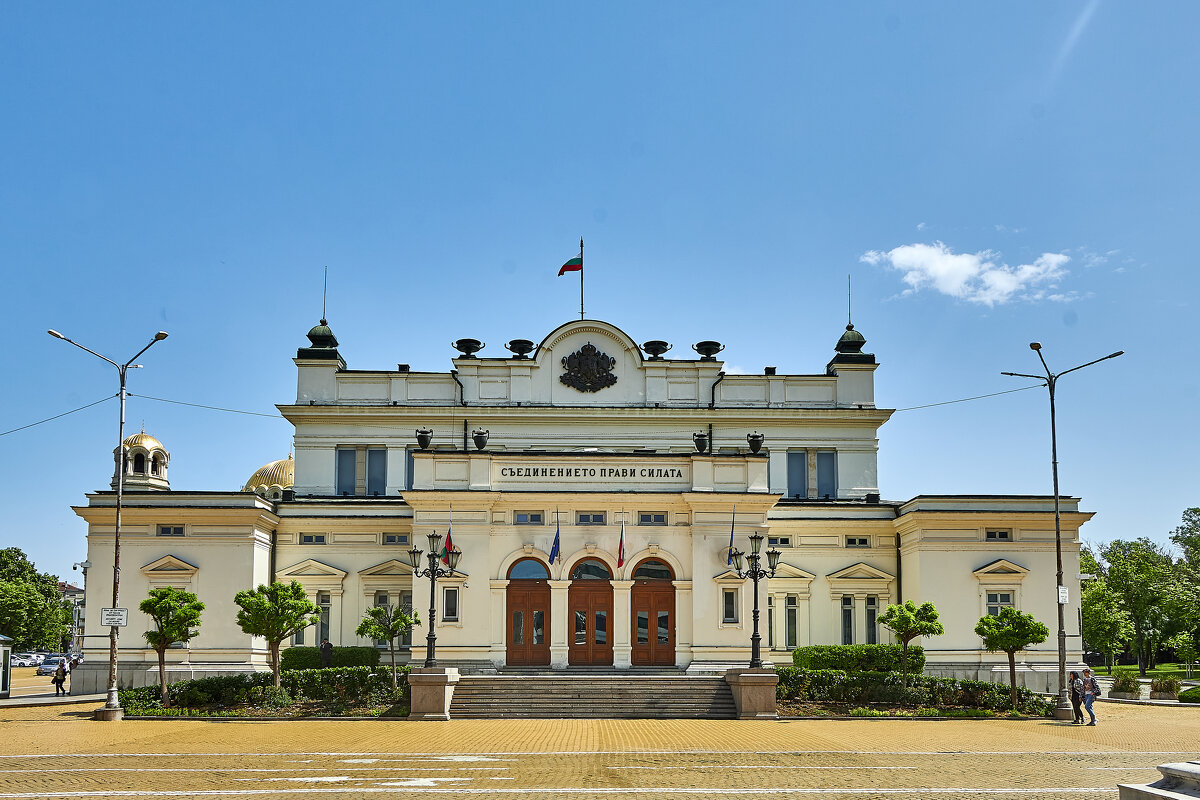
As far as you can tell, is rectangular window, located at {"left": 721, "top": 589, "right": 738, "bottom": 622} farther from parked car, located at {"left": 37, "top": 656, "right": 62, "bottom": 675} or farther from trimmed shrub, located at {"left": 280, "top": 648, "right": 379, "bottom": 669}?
parked car, located at {"left": 37, "top": 656, "right": 62, "bottom": 675}

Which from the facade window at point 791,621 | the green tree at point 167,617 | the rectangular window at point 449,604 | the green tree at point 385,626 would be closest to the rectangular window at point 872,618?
the facade window at point 791,621

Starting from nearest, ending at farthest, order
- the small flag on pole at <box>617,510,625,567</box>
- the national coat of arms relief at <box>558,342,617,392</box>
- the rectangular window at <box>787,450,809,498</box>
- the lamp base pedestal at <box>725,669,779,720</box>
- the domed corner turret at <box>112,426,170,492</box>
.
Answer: the lamp base pedestal at <box>725,669,779,720</box>
the small flag on pole at <box>617,510,625,567</box>
the national coat of arms relief at <box>558,342,617,392</box>
the rectangular window at <box>787,450,809,498</box>
the domed corner turret at <box>112,426,170,492</box>

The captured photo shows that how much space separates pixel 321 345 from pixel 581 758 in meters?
32.7

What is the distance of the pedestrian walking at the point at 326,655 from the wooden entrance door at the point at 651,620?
1161 cm

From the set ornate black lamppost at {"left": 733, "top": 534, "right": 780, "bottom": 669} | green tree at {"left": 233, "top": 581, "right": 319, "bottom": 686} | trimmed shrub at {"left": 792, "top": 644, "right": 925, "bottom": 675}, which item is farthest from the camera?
trimmed shrub at {"left": 792, "top": 644, "right": 925, "bottom": 675}

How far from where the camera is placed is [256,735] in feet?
91.7

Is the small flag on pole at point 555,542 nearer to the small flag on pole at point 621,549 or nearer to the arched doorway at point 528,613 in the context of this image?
the arched doorway at point 528,613

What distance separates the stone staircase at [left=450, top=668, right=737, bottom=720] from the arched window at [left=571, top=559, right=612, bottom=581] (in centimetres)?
463

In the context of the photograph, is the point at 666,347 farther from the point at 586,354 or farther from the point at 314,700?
the point at 314,700

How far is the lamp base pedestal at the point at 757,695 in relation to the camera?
3297cm

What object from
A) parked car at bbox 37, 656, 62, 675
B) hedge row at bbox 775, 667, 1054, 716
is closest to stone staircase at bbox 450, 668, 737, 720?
hedge row at bbox 775, 667, 1054, 716

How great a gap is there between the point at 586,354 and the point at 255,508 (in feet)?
53.2

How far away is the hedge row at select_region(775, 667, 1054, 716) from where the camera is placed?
35.0 metres

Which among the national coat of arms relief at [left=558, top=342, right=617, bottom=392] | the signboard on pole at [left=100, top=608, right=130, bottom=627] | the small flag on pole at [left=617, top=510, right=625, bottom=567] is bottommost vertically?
the signboard on pole at [left=100, top=608, right=130, bottom=627]
